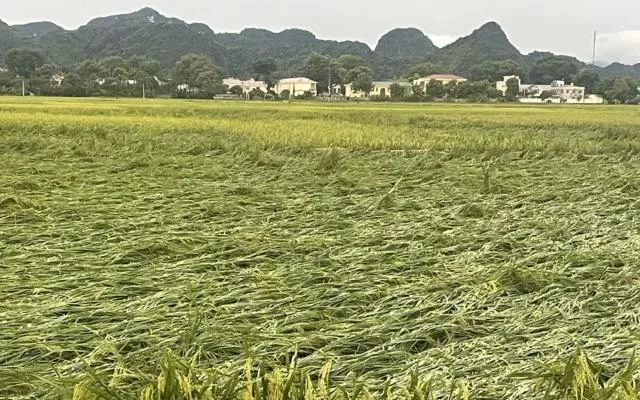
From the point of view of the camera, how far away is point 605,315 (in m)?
2.61

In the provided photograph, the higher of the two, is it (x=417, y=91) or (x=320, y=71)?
(x=320, y=71)

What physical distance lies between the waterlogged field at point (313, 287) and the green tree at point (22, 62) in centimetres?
5492

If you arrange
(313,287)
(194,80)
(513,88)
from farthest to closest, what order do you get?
1. (513,88)
2. (194,80)
3. (313,287)

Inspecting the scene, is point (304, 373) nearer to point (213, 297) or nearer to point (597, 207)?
point (213, 297)

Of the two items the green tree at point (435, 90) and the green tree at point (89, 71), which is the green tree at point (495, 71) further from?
the green tree at point (89, 71)

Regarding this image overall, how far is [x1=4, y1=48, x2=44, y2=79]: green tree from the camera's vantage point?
179 feet

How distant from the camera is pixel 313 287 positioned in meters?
2.87

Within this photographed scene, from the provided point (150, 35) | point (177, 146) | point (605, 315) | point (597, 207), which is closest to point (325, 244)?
point (605, 315)

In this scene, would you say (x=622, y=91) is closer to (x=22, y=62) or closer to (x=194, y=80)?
(x=194, y=80)

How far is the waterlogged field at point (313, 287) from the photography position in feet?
6.27

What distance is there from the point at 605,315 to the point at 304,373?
1.52 meters

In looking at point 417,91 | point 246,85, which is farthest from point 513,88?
point 246,85

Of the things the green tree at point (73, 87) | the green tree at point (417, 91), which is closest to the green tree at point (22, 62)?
the green tree at point (73, 87)

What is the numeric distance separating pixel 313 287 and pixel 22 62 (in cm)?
6050
